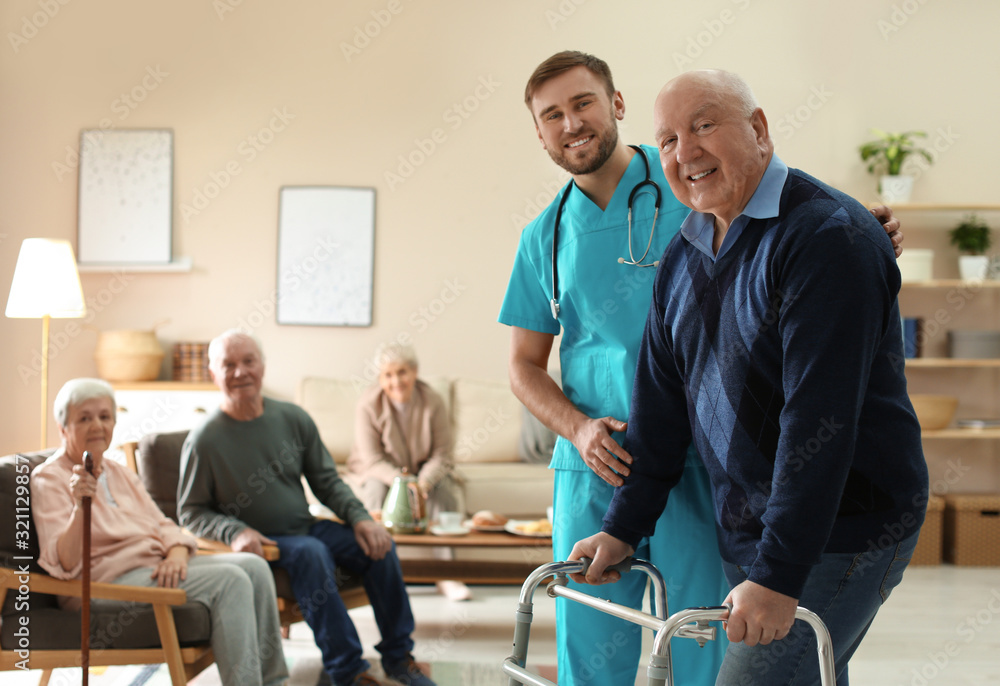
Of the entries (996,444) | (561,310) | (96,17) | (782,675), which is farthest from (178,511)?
(996,444)

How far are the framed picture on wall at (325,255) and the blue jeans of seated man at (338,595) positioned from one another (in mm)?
2358

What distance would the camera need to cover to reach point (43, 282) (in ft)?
13.0

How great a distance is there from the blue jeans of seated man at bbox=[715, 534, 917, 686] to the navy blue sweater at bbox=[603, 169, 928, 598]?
3 cm

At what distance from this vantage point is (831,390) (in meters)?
1.05

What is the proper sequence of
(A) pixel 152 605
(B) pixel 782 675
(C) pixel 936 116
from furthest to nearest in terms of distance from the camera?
(C) pixel 936 116 < (A) pixel 152 605 < (B) pixel 782 675

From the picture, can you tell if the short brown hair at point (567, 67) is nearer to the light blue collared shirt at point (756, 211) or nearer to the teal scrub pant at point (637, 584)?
the light blue collared shirt at point (756, 211)

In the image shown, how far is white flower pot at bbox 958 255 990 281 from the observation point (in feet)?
15.8

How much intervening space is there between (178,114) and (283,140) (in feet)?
2.11

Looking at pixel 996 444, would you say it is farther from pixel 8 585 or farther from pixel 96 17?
pixel 96 17

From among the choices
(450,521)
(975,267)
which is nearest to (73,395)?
(450,521)

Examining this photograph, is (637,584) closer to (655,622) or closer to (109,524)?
(655,622)

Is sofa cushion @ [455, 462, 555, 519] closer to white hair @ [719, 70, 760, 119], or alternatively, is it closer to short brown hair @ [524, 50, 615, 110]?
short brown hair @ [524, 50, 615, 110]

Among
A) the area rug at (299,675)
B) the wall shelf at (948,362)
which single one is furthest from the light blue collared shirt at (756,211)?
the wall shelf at (948,362)

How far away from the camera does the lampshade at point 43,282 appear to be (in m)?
3.95
